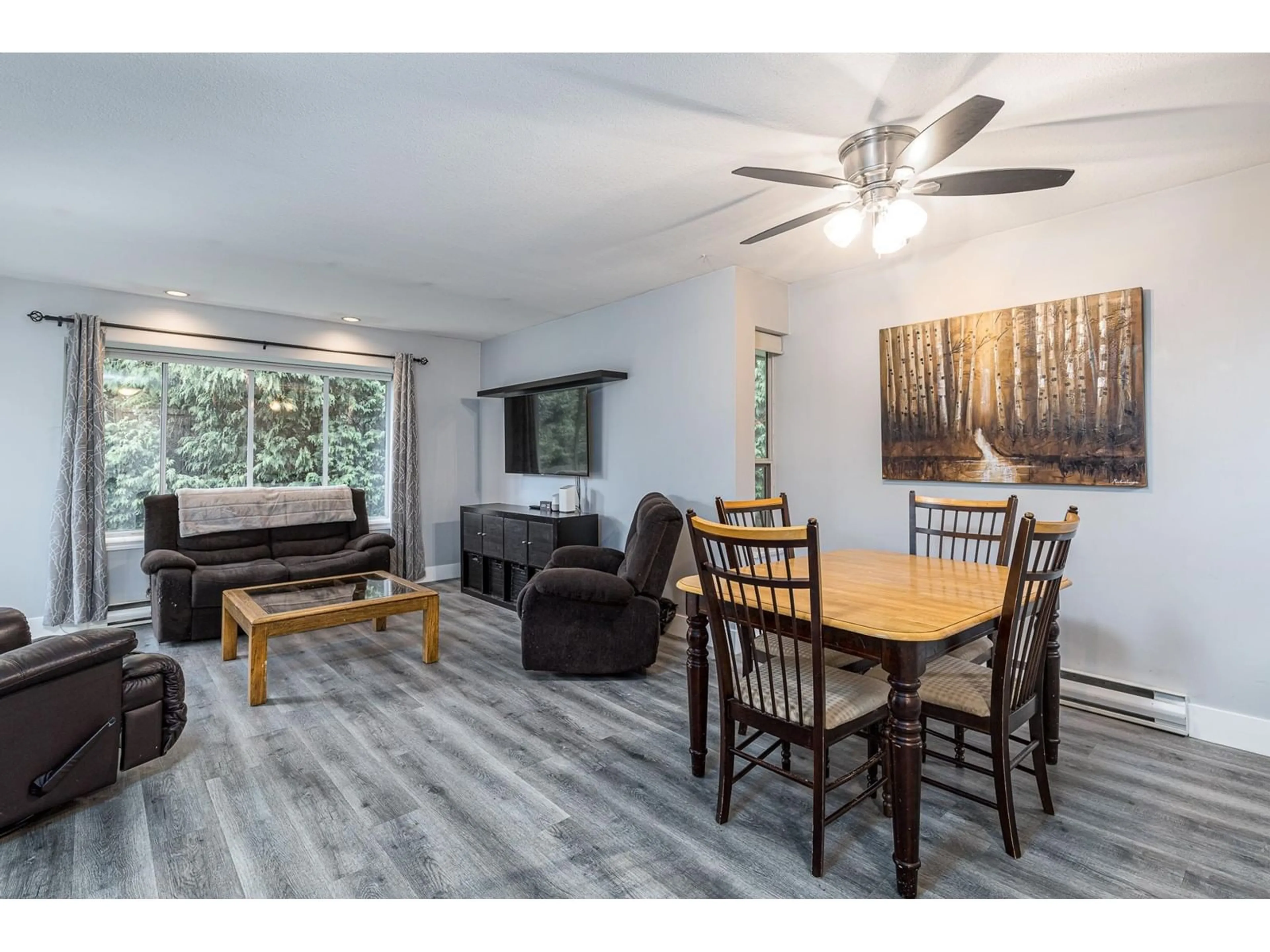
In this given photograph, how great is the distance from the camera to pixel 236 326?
207 inches

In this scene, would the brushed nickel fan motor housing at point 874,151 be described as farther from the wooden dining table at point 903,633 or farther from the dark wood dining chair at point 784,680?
the wooden dining table at point 903,633

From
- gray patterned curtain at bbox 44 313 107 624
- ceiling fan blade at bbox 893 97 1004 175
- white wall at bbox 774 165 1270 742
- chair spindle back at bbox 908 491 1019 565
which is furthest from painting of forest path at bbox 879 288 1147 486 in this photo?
Result: gray patterned curtain at bbox 44 313 107 624

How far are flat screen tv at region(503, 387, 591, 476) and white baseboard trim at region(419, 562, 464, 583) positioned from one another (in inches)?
47.9

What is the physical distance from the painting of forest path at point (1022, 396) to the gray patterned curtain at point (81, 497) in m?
5.67

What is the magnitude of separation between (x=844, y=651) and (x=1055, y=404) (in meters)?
2.24

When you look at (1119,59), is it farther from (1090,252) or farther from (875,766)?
(875,766)

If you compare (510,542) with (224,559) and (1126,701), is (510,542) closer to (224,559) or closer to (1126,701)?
(224,559)

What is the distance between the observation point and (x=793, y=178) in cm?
216

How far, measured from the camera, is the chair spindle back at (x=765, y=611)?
68.7 inches

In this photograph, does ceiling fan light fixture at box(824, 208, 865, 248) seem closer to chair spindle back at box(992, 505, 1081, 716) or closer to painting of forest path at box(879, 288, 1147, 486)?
chair spindle back at box(992, 505, 1081, 716)

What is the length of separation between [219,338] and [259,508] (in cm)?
151

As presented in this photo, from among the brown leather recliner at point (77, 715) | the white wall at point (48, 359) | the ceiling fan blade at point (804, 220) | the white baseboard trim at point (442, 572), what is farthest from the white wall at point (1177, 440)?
the white wall at point (48, 359)

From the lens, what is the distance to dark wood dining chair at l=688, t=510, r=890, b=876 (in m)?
1.77
